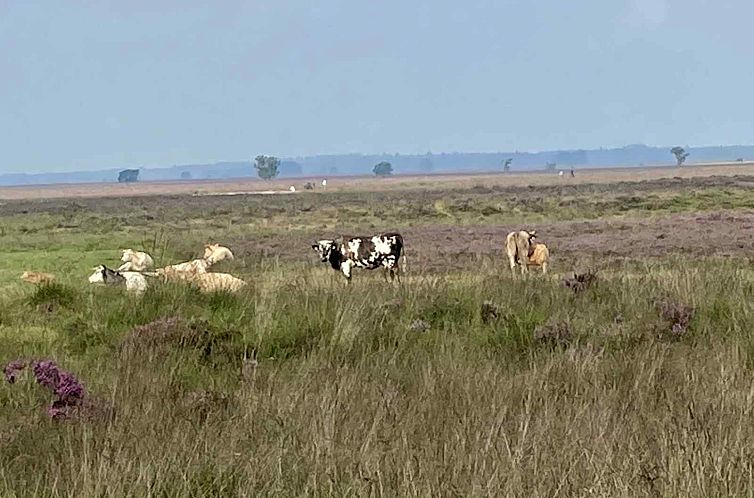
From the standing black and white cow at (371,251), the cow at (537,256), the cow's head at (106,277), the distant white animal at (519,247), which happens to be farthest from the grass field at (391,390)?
the cow at (537,256)

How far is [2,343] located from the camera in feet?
30.1

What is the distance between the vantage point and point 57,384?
616 cm

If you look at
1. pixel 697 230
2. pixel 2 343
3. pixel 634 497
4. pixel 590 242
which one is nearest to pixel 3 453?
pixel 634 497

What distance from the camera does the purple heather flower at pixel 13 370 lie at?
662 cm

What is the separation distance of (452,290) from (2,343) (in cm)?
451

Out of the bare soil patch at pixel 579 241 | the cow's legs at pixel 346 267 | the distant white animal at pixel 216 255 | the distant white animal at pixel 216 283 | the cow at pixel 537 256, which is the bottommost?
the bare soil patch at pixel 579 241

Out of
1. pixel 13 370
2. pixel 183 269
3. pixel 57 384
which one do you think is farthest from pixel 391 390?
pixel 183 269

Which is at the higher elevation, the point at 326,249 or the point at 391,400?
the point at 391,400

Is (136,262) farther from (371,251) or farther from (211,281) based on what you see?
(211,281)

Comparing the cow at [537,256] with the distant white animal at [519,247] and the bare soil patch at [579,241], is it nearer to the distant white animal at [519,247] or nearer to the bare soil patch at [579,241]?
the distant white animal at [519,247]

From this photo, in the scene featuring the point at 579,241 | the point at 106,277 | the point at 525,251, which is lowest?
the point at 579,241

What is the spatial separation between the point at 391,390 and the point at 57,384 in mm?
1965

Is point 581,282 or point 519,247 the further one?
point 519,247

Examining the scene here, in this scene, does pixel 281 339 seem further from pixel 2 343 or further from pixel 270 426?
pixel 270 426
